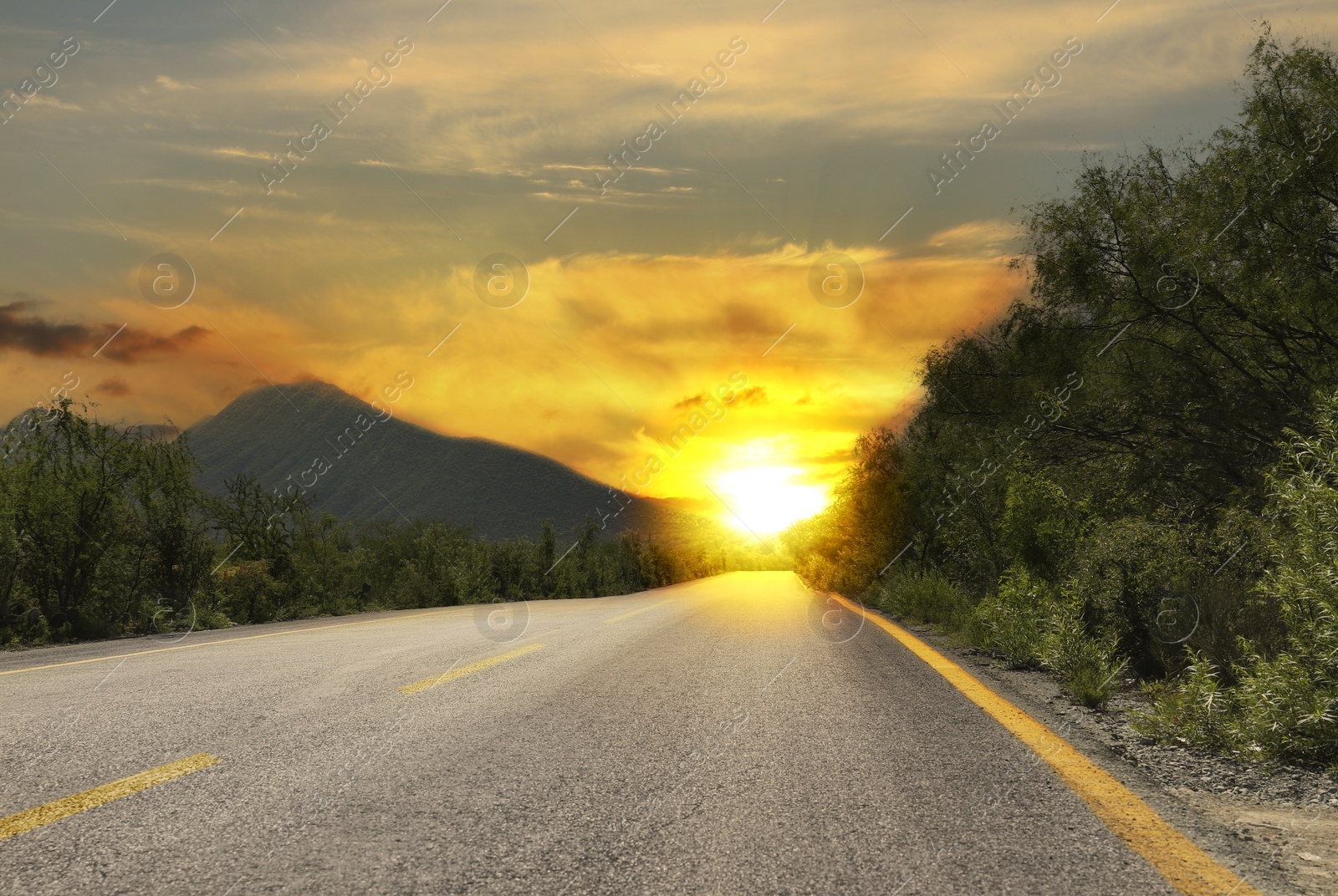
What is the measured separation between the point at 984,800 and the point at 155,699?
4.91 meters

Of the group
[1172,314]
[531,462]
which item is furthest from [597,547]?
[531,462]

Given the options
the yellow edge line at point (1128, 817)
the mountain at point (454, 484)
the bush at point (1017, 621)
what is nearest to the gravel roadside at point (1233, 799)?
the yellow edge line at point (1128, 817)

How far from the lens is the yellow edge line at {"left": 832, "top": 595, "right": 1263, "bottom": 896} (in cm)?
242

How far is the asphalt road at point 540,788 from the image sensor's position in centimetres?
248

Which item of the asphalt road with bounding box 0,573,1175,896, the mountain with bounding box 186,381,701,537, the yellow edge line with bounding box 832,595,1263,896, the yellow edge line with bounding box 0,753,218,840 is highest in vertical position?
the mountain with bounding box 186,381,701,537

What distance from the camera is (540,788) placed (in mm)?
3363

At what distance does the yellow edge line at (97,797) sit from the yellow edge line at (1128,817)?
3568 mm

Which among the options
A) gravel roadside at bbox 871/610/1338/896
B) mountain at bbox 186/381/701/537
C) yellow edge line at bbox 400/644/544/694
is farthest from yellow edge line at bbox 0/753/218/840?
mountain at bbox 186/381/701/537

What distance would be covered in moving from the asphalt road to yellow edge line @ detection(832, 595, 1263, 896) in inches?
3.2

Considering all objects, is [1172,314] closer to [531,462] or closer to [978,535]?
[978,535]

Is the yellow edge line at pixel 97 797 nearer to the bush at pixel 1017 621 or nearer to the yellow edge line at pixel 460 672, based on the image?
the yellow edge line at pixel 460 672

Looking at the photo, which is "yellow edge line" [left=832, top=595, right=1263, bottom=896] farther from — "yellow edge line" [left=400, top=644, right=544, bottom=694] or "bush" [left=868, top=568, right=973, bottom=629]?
"bush" [left=868, top=568, right=973, bottom=629]

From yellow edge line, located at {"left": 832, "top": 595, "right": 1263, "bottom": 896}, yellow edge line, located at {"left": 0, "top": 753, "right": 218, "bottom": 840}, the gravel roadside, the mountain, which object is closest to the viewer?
yellow edge line, located at {"left": 832, "top": 595, "right": 1263, "bottom": 896}

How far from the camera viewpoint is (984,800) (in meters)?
3.16
